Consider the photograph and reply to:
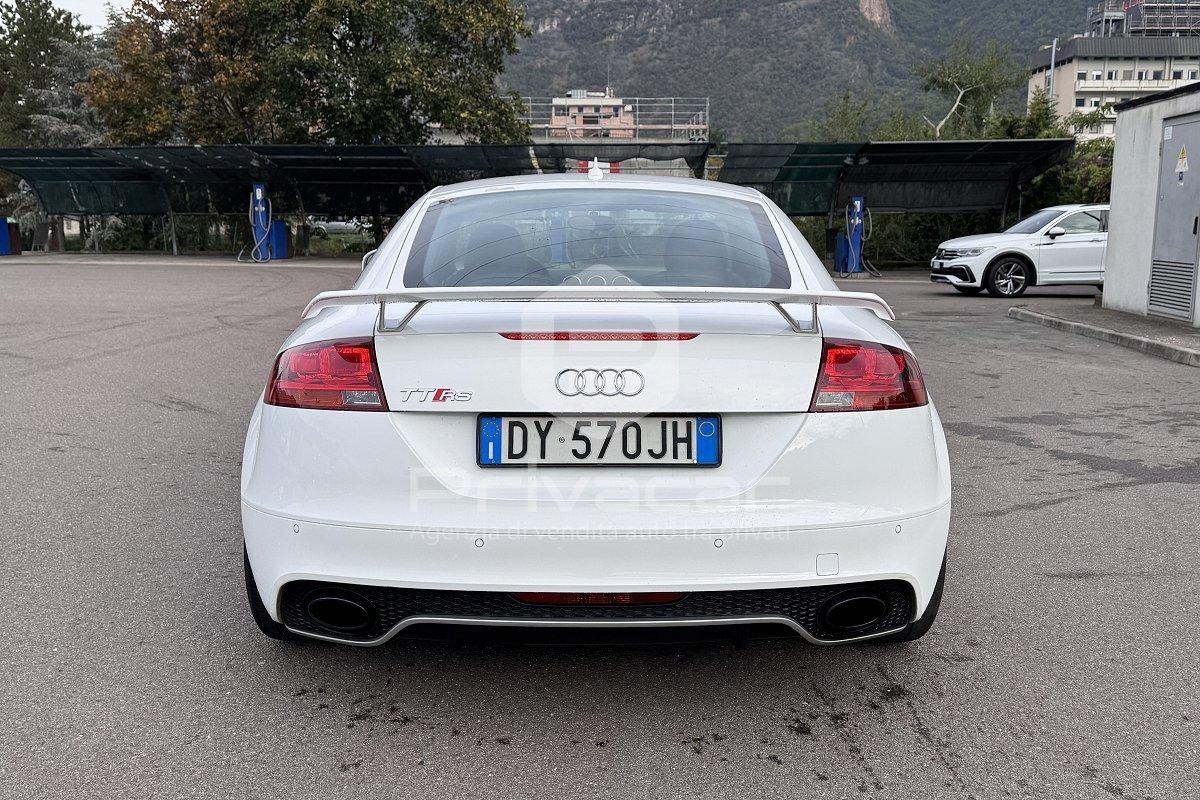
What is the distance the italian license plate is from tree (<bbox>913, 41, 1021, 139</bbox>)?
47.2 metres

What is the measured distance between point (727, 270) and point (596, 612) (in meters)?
1.31

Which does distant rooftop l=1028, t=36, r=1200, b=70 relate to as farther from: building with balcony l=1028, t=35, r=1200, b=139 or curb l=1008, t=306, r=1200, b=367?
curb l=1008, t=306, r=1200, b=367

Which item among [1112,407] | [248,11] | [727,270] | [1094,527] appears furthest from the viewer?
[248,11]

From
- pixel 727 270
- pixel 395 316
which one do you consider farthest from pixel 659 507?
pixel 727 270

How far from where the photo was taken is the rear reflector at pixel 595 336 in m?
2.57

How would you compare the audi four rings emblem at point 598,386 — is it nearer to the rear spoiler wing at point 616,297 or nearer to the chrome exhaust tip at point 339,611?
the rear spoiler wing at point 616,297

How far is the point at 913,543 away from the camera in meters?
2.71

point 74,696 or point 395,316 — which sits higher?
point 395,316

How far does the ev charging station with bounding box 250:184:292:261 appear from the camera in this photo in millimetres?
27719

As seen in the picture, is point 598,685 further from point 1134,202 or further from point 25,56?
point 25,56

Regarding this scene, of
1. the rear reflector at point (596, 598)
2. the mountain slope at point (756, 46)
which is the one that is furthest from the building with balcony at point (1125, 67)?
the rear reflector at point (596, 598)

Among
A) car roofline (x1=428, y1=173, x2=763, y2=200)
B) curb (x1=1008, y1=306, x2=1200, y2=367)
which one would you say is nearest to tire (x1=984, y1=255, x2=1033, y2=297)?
curb (x1=1008, y1=306, x2=1200, y2=367)

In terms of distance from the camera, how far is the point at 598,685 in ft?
10.0

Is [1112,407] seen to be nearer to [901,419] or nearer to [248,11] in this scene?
[901,419]
